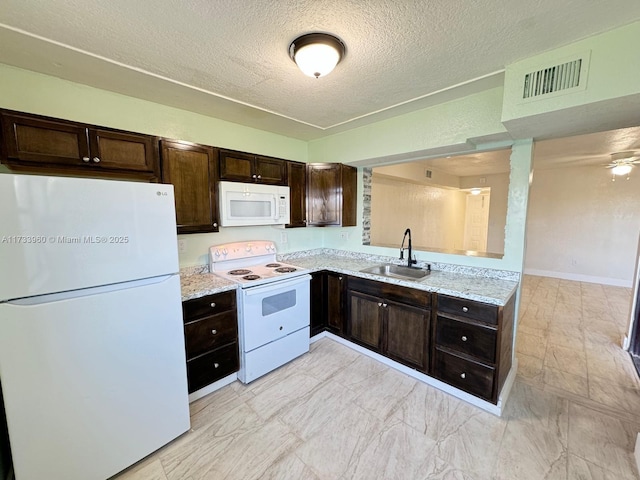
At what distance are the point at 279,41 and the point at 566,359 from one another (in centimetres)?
396

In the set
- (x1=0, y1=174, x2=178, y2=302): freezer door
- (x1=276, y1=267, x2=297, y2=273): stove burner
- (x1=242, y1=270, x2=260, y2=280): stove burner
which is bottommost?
(x1=242, y1=270, x2=260, y2=280): stove burner

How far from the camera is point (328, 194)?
3.30 metres

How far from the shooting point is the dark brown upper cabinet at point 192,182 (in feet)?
7.23

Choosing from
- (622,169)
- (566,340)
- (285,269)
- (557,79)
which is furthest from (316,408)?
(622,169)

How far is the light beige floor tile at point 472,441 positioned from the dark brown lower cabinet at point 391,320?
462 millimetres

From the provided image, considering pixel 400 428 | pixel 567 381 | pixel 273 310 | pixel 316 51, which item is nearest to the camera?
pixel 316 51

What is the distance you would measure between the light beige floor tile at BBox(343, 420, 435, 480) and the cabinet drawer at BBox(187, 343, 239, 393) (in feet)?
4.18

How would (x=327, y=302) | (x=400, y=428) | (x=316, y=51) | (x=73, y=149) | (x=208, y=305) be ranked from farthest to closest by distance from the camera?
(x=327, y=302)
(x=208, y=305)
(x=400, y=428)
(x=73, y=149)
(x=316, y=51)

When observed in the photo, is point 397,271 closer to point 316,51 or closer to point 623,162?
point 316,51

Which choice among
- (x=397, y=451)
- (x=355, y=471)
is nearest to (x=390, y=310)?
(x=397, y=451)

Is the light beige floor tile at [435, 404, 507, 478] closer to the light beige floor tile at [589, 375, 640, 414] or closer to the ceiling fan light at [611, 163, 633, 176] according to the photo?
the light beige floor tile at [589, 375, 640, 414]

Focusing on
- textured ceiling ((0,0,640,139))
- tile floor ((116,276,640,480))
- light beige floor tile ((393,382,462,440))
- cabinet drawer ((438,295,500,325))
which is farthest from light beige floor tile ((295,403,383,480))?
textured ceiling ((0,0,640,139))

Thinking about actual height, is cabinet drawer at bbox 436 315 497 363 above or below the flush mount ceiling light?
below

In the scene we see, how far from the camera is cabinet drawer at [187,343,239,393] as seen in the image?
82.8 inches
